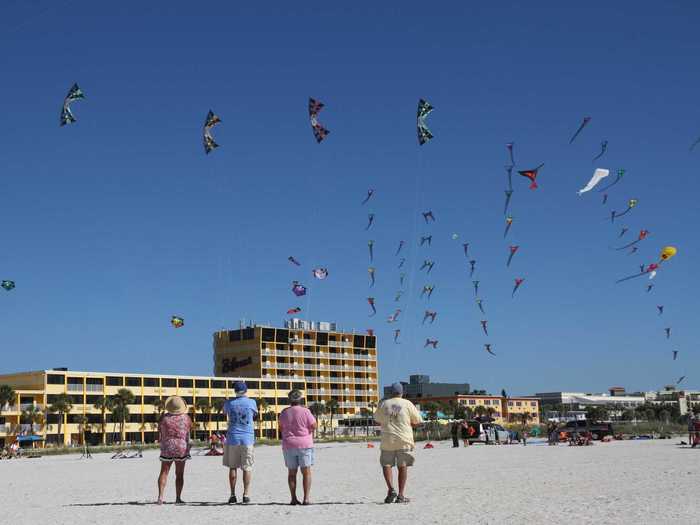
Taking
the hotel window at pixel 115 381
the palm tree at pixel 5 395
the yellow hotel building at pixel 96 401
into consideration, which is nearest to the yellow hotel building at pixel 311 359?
the yellow hotel building at pixel 96 401

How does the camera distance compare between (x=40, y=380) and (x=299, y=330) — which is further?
(x=299, y=330)

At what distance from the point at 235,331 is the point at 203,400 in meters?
23.2

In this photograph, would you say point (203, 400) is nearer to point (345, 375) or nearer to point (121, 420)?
point (121, 420)

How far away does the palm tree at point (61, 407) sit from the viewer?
81.8 metres

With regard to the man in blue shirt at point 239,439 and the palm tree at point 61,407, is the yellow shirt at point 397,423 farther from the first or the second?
the palm tree at point 61,407

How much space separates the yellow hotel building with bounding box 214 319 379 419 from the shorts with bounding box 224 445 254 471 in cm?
10500

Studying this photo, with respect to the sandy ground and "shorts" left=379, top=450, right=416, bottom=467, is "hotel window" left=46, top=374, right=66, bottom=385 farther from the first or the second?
"shorts" left=379, top=450, right=416, bottom=467

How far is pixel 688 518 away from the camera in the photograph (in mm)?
7875

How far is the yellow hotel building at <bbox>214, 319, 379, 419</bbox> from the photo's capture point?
12081 cm

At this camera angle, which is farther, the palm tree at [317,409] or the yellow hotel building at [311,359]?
the yellow hotel building at [311,359]

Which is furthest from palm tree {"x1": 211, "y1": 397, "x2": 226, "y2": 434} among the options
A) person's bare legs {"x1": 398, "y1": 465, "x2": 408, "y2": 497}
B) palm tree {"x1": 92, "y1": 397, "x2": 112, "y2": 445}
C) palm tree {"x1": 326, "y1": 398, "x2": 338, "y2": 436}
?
person's bare legs {"x1": 398, "y1": 465, "x2": 408, "y2": 497}

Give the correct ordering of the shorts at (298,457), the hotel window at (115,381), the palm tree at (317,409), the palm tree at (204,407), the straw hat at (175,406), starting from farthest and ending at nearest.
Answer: the palm tree at (317,409), the palm tree at (204,407), the hotel window at (115,381), the straw hat at (175,406), the shorts at (298,457)

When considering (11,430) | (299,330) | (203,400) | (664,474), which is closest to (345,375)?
(299,330)

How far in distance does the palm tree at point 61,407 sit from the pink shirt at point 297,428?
77.4m
